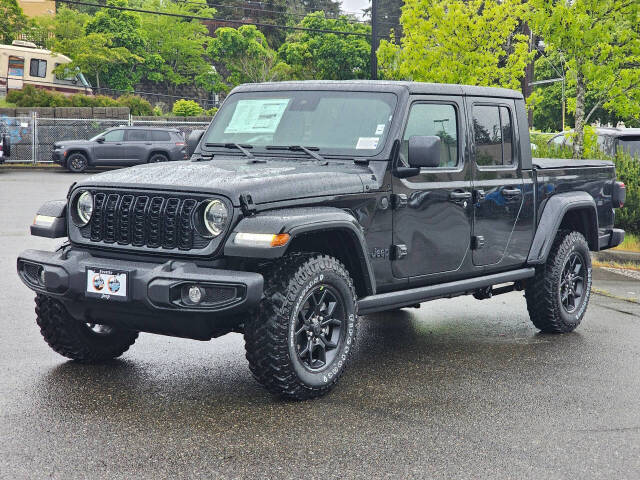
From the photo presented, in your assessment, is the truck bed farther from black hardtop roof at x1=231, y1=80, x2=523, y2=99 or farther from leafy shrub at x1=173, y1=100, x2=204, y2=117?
leafy shrub at x1=173, y1=100, x2=204, y2=117

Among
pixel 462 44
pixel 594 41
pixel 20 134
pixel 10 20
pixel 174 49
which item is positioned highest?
pixel 10 20

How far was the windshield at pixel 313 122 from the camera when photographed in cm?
615

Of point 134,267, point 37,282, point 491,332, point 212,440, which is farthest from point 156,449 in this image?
point 491,332

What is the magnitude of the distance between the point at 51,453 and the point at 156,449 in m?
0.51

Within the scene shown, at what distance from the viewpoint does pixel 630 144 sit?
16.9 metres

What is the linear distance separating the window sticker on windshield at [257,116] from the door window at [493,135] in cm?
154

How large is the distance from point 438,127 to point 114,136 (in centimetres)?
2542

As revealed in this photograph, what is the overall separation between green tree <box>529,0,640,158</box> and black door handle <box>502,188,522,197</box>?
326 inches

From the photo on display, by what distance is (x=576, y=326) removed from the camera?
7.88 metres

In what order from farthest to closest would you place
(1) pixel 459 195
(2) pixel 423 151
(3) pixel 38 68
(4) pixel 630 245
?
1. (3) pixel 38 68
2. (4) pixel 630 245
3. (1) pixel 459 195
4. (2) pixel 423 151

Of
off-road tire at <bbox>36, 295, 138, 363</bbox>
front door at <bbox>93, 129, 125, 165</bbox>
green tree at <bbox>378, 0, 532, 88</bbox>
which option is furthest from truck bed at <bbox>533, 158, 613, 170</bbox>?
front door at <bbox>93, 129, 125, 165</bbox>

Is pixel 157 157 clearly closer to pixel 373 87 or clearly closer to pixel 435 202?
pixel 373 87

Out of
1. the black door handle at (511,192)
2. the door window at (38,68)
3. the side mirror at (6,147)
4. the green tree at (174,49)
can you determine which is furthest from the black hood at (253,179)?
the green tree at (174,49)

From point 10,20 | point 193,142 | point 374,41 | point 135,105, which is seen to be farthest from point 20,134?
point 193,142
